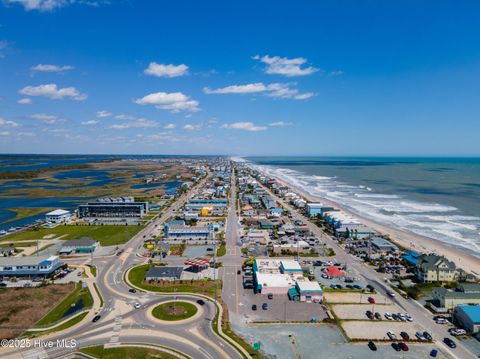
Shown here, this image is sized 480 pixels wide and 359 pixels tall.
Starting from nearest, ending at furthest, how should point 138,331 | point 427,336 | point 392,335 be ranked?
point 427,336 < point 392,335 < point 138,331

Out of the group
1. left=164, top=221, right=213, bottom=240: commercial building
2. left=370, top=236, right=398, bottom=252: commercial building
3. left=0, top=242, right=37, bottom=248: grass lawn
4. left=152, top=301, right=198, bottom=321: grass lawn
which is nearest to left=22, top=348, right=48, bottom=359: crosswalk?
left=152, top=301, right=198, bottom=321: grass lawn

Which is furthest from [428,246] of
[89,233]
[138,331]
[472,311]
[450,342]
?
[89,233]

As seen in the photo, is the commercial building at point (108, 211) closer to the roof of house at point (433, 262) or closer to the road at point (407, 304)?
the road at point (407, 304)

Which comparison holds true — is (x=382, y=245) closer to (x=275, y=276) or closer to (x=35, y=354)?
(x=275, y=276)

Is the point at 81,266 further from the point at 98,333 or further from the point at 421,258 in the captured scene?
the point at 421,258

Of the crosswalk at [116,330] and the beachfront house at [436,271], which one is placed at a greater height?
the beachfront house at [436,271]

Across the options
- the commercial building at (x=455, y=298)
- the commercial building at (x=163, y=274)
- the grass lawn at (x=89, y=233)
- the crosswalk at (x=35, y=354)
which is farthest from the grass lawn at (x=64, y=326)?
the commercial building at (x=455, y=298)

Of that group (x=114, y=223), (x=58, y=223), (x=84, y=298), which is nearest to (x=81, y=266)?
(x=84, y=298)
